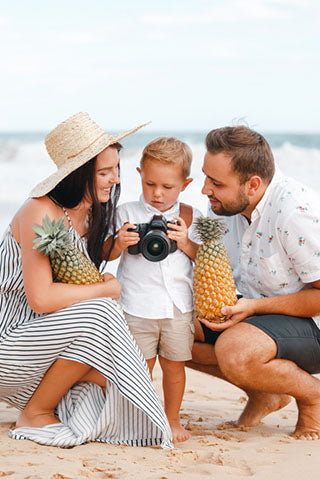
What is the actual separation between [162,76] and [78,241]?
59.0 feet

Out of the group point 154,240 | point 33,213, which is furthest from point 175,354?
point 33,213

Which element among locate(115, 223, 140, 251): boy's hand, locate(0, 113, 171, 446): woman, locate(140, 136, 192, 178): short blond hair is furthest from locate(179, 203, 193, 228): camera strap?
locate(0, 113, 171, 446): woman

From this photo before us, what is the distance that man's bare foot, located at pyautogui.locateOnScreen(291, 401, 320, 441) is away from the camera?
3143 mm

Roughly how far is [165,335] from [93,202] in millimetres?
784

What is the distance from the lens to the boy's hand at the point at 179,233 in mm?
3176

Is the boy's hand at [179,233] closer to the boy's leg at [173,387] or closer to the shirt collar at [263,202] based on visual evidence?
the shirt collar at [263,202]

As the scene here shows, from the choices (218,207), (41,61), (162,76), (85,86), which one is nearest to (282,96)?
(162,76)

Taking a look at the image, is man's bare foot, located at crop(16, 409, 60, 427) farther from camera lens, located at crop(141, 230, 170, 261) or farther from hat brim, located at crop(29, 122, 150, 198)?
hat brim, located at crop(29, 122, 150, 198)

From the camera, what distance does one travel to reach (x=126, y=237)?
315 cm

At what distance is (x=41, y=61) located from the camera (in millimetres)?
21891

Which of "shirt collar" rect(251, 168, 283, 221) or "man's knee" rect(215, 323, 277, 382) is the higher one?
"shirt collar" rect(251, 168, 283, 221)

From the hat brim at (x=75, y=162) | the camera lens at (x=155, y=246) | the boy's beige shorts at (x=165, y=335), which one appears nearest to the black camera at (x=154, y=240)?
the camera lens at (x=155, y=246)

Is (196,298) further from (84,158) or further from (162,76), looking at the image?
(162,76)

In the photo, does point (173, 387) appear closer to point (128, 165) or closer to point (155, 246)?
point (155, 246)
